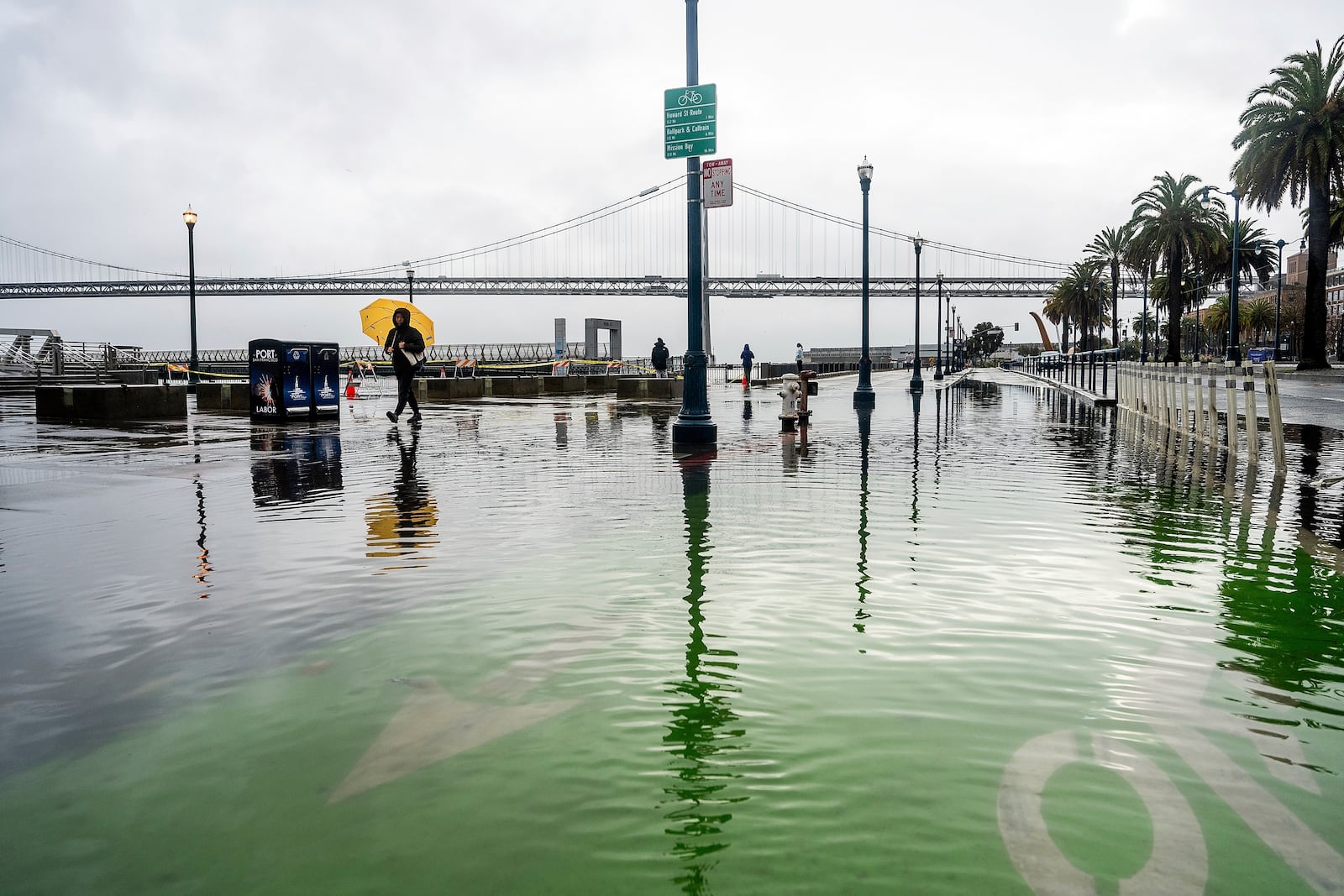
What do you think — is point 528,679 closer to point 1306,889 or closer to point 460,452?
point 1306,889

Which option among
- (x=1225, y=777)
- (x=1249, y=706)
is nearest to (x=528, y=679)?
(x=1225, y=777)

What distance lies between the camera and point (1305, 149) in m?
47.8

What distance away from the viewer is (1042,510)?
332 inches

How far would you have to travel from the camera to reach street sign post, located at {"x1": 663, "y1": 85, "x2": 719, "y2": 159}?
14453 mm

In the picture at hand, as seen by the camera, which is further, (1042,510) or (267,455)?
(267,455)

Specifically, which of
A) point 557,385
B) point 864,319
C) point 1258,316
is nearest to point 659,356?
point 557,385

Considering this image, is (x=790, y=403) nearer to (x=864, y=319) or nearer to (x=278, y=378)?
(x=278, y=378)

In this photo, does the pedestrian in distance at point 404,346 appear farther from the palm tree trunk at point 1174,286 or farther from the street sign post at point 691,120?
the palm tree trunk at point 1174,286

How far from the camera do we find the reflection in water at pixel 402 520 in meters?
6.95

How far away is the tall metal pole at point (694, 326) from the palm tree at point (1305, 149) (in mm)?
44559

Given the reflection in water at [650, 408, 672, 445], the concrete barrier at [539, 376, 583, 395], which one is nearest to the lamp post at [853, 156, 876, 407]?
the reflection in water at [650, 408, 672, 445]

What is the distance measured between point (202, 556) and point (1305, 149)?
5459 cm

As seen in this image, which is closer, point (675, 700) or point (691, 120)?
point (675, 700)

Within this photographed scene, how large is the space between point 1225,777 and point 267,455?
12851 mm
